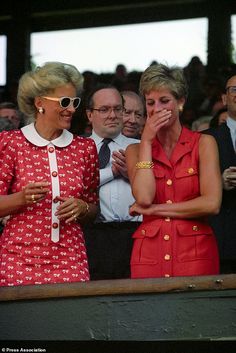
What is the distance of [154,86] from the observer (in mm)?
5199

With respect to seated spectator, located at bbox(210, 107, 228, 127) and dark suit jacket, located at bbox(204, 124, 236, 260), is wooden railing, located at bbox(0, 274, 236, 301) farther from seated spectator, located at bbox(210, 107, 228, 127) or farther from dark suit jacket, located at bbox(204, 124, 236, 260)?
seated spectator, located at bbox(210, 107, 228, 127)

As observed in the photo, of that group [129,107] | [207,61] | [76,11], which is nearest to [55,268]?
[129,107]

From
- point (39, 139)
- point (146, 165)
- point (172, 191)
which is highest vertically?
point (39, 139)

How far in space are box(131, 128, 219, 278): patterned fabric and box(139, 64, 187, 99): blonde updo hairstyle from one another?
28 centimetres

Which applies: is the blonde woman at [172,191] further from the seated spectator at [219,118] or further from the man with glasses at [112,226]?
the seated spectator at [219,118]

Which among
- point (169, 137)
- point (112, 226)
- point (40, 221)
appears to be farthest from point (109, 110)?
point (40, 221)

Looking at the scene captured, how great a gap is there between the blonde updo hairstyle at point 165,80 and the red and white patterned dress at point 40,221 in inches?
18.8

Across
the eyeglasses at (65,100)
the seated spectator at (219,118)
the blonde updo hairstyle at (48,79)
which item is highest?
the seated spectator at (219,118)

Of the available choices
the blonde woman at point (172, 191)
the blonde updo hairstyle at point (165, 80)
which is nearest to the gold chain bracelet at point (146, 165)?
the blonde woman at point (172, 191)

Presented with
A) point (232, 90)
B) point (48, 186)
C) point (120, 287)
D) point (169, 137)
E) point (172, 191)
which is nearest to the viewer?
point (120, 287)

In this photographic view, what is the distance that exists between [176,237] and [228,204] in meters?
1.14

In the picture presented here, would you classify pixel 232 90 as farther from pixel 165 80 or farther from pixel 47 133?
pixel 47 133

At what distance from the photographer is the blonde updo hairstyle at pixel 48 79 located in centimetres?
514

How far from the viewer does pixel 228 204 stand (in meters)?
6.19
